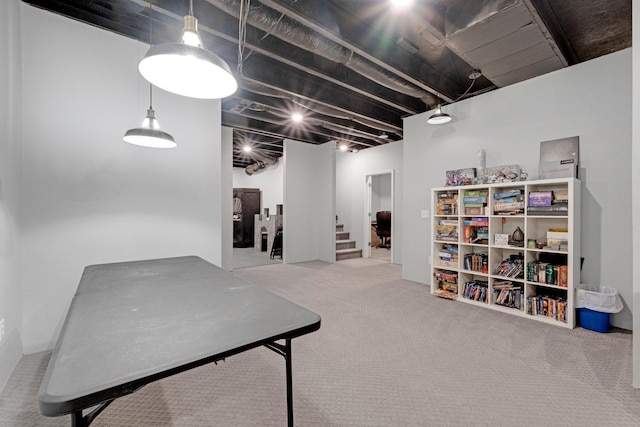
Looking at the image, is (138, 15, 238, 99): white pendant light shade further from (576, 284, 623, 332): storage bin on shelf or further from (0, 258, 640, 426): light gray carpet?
(576, 284, 623, 332): storage bin on shelf

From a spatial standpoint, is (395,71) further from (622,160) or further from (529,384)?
(529,384)

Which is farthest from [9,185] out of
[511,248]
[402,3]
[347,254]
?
[347,254]

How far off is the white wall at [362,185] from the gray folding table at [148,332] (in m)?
5.15

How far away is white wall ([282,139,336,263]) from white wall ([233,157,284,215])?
224cm

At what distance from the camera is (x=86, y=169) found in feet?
8.68

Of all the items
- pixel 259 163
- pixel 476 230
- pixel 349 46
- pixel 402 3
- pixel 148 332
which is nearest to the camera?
pixel 148 332

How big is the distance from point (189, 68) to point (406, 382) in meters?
2.39

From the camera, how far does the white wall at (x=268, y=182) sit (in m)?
9.15

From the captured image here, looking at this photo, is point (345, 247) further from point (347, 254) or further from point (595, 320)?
point (595, 320)

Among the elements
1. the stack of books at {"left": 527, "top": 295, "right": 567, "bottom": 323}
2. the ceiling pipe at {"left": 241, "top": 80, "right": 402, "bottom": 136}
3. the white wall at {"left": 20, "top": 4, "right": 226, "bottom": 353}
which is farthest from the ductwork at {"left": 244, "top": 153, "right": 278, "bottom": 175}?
the stack of books at {"left": 527, "top": 295, "right": 567, "bottom": 323}

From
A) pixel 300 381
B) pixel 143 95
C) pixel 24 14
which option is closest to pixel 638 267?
pixel 300 381

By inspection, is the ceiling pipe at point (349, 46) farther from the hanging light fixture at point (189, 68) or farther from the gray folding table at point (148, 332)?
the gray folding table at point (148, 332)

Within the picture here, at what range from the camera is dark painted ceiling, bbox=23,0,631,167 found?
253cm

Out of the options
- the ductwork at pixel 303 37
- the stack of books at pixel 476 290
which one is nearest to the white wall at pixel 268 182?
the ductwork at pixel 303 37
